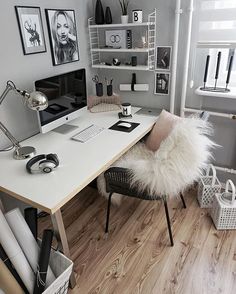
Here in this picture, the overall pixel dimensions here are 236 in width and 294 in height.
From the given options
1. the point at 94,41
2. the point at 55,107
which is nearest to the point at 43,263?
the point at 55,107

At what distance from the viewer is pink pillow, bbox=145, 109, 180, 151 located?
1.76 meters

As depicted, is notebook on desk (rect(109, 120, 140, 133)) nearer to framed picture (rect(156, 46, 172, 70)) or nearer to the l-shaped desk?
the l-shaped desk

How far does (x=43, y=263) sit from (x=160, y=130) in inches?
46.4

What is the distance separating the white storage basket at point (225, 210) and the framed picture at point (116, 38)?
145 centimetres

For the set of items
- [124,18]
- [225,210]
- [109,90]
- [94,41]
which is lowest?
[225,210]

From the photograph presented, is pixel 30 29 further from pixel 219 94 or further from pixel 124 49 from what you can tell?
pixel 219 94

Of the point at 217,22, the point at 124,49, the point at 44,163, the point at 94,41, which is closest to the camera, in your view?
the point at 44,163

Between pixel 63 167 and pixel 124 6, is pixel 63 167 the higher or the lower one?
the lower one

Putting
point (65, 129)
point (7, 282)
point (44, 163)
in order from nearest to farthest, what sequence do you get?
point (7, 282), point (44, 163), point (65, 129)

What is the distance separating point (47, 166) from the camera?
130 cm

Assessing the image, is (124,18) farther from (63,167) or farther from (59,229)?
(59,229)

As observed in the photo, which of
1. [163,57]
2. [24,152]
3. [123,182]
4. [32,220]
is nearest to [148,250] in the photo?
[123,182]

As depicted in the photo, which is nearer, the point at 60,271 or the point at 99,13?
the point at 60,271

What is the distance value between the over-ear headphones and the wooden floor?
73cm
